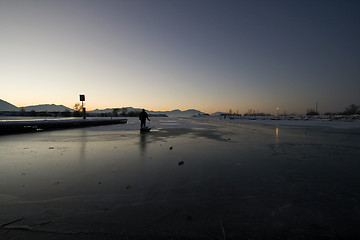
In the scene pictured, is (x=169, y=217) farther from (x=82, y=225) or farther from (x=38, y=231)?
(x=38, y=231)

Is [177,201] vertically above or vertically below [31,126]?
below

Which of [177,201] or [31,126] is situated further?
[31,126]

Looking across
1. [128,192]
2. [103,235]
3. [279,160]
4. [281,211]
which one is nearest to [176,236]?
[103,235]

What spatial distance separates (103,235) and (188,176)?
2.56 meters

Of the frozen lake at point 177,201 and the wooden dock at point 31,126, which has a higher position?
the wooden dock at point 31,126

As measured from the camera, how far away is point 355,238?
2.07 m

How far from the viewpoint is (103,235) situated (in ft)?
6.73

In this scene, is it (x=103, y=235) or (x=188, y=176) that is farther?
(x=188, y=176)

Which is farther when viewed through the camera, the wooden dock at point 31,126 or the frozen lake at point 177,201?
the wooden dock at point 31,126

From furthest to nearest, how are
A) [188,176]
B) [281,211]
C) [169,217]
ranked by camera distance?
1. [188,176]
2. [281,211]
3. [169,217]

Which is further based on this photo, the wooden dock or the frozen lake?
the wooden dock

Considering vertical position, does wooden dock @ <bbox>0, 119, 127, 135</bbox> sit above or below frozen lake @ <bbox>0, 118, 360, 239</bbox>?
above

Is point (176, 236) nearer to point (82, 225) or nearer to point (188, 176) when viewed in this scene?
point (82, 225)

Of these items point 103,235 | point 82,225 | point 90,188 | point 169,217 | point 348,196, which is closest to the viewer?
point 103,235
